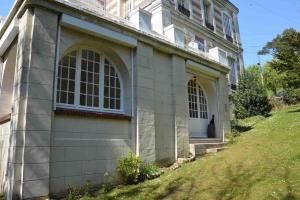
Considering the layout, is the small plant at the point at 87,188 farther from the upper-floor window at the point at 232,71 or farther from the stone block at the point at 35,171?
the upper-floor window at the point at 232,71

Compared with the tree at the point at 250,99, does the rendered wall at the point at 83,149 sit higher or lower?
lower

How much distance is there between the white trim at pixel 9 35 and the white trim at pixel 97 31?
1.33m

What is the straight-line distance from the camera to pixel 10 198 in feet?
19.4

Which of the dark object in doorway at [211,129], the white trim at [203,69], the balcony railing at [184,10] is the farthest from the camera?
the balcony railing at [184,10]

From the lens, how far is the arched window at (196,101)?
39.9 feet

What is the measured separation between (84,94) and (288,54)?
12.1 meters

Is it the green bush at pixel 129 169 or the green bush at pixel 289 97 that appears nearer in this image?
the green bush at pixel 129 169

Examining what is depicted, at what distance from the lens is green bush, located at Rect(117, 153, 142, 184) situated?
25.2ft

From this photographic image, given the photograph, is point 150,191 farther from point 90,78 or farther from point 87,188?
point 90,78

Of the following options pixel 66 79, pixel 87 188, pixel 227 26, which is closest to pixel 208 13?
pixel 227 26

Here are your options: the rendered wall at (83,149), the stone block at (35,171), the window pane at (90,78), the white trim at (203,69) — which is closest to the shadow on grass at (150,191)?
the rendered wall at (83,149)

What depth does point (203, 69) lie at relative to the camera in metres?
11.7

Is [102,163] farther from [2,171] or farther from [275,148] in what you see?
[275,148]

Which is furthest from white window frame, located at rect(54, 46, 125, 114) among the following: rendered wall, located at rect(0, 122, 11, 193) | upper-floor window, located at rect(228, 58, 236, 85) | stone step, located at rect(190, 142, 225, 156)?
upper-floor window, located at rect(228, 58, 236, 85)
